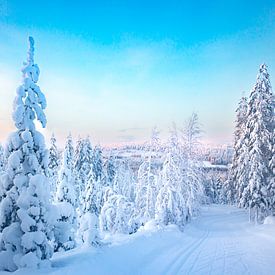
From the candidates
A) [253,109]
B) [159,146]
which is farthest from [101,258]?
[253,109]

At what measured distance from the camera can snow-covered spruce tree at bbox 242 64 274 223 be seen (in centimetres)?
3653

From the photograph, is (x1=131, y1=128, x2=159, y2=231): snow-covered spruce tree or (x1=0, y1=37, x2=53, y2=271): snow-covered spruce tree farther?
(x1=131, y1=128, x2=159, y2=231): snow-covered spruce tree

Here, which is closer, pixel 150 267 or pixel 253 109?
pixel 150 267

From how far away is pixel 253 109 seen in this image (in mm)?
39875

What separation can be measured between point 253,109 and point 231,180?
11.5 m

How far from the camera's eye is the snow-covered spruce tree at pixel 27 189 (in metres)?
13.1

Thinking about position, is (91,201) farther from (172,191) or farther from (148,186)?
(172,191)

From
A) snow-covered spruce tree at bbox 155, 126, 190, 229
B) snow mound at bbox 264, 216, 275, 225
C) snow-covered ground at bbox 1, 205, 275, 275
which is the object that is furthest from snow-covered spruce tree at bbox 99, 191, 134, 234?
snow mound at bbox 264, 216, 275, 225

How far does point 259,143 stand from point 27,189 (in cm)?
3013

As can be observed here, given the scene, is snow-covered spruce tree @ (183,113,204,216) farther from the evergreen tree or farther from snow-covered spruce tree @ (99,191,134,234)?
the evergreen tree

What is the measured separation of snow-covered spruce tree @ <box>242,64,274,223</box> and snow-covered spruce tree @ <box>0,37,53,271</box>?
2773 cm

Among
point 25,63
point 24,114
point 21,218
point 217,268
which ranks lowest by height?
point 217,268

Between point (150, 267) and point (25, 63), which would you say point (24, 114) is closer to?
point (25, 63)

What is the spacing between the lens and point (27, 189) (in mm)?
13461
